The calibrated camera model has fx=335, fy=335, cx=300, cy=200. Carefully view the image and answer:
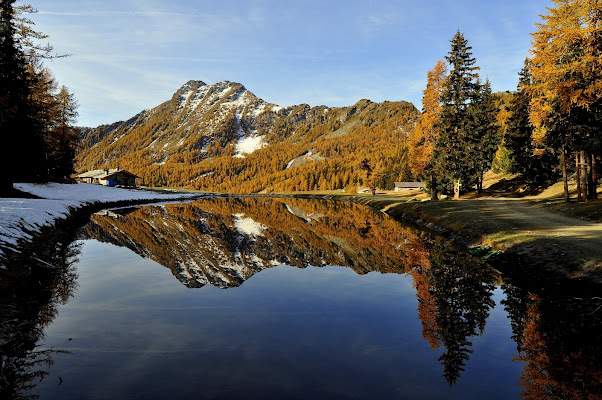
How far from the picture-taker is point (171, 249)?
20.3 m

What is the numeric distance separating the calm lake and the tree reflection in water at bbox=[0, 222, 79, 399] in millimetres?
→ 47

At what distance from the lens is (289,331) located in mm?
9039

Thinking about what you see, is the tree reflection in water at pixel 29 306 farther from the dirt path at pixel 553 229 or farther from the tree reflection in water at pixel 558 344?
the dirt path at pixel 553 229

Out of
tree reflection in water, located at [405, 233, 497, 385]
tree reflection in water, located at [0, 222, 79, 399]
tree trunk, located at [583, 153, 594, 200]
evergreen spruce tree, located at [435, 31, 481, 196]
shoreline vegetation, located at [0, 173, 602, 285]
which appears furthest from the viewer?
evergreen spruce tree, located at [435, 31, 481, 196]

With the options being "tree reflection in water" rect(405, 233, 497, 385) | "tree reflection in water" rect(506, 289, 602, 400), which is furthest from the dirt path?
"tree reflection in water" rect(506, 289, 602, 400)

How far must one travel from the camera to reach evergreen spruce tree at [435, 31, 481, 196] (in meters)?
41.6

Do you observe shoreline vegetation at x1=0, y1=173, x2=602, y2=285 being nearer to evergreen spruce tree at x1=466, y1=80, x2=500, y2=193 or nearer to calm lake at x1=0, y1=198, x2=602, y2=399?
calm lake at x1=0, y1=198, x2=602, y2=399

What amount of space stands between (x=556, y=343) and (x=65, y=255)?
20.5 metres

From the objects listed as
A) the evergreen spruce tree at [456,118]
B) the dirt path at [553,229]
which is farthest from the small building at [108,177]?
the dirt path at [553,229]

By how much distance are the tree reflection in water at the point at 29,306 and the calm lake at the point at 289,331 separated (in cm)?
5

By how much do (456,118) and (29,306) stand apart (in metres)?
44.1

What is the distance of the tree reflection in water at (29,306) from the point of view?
639 centimetres

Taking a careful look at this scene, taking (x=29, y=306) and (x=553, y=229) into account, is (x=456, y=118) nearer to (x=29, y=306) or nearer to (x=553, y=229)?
(x=553, y=229)

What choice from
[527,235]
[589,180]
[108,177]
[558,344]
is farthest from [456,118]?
[108,177]
